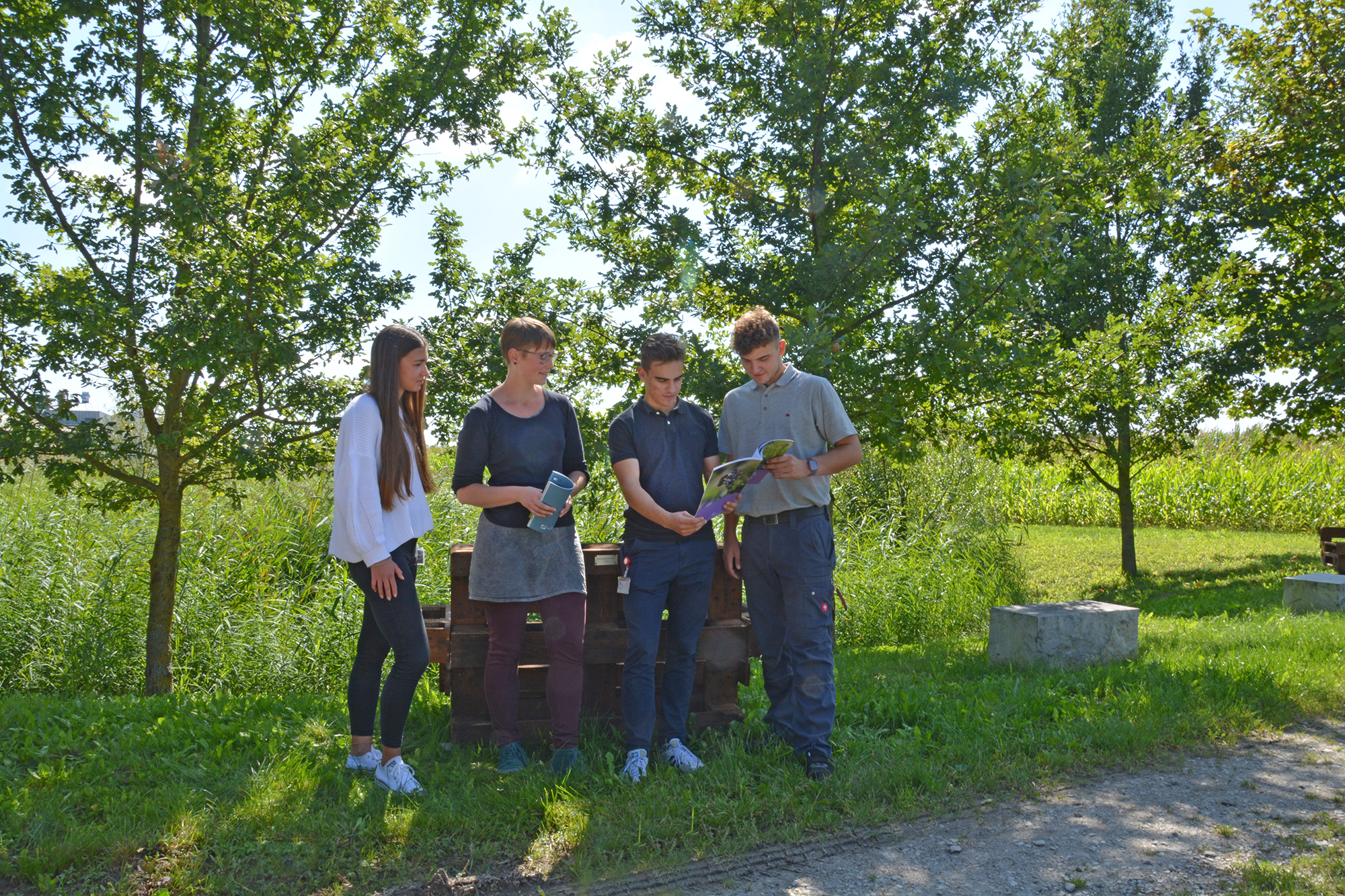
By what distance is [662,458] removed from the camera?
4180mm

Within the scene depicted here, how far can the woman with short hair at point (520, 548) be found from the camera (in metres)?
3.98

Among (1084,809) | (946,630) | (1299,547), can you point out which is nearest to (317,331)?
(1084,809)

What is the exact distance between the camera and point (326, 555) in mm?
7855

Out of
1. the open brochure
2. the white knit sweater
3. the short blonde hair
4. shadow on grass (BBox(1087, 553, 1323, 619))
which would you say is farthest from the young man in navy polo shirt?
shadow on grass (BBox(1087, 553, 1323, 619))

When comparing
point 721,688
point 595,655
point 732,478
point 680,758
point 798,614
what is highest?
point 732,478

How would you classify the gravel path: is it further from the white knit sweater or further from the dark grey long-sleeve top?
the dark grey long-sleeve top

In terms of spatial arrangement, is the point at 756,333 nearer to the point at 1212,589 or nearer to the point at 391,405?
the point at 391,405

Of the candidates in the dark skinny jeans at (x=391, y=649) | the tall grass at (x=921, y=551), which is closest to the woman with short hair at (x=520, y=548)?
the dark skinny jeans at (x=391, y=649)

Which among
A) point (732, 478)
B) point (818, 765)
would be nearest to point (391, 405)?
point (732, 478)

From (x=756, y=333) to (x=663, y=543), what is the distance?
1.07 m

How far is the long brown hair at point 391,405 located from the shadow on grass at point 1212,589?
24.3 feet

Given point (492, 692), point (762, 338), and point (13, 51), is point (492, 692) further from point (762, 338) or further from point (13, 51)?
point (13, 51)

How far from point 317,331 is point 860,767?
12.9 ft

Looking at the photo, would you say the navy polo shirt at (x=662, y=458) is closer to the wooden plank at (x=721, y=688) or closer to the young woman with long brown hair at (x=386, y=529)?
the wooden plank at (x=721, y=688)
